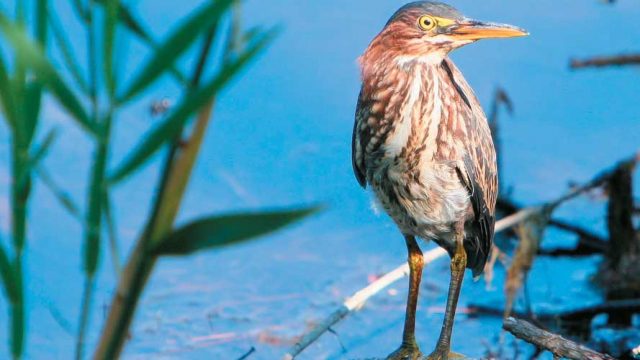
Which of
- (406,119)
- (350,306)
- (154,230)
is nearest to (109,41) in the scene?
(154,230)

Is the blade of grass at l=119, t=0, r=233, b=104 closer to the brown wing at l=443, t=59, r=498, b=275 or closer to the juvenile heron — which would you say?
the juvenile heron

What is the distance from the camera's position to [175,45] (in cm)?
166

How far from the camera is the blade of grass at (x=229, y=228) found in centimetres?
157

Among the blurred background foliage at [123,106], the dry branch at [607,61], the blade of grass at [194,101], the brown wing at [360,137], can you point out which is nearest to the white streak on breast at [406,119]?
the brown wing at [360,137]

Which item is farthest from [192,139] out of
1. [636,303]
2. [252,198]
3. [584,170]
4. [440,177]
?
[584,170]

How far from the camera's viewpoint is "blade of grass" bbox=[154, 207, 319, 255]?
1.57 m

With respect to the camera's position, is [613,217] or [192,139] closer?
[192,139]

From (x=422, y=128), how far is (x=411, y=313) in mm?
809

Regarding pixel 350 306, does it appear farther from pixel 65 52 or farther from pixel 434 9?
pixel 65 52

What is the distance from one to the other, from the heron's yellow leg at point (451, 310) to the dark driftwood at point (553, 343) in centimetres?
49

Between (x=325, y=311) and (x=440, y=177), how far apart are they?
2129 millimetres

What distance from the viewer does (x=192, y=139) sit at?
1.69 meters

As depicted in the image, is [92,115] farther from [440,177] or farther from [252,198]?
[252,198]

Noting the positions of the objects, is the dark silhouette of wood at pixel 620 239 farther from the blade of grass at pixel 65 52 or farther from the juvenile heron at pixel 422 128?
the blade of grass at pixel 65 52
